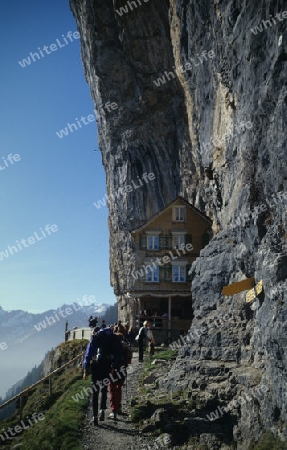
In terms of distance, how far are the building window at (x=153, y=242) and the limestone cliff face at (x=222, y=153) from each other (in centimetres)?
581

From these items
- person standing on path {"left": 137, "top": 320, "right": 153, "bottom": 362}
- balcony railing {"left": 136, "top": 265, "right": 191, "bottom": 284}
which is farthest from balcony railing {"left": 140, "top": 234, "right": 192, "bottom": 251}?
person standing on path {"left": 137, "top": 320, "right": 153, "bottom": 362}

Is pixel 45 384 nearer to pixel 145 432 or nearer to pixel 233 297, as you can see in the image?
pixel 233 297

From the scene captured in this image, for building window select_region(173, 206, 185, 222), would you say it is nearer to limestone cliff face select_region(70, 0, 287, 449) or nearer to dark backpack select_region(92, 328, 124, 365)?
limestone cliff face select_region(70, 0, 287, 449)

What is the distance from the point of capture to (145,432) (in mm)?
10438

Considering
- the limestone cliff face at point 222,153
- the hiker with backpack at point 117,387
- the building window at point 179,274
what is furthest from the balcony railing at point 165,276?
the hiker with backpack at point 117,387

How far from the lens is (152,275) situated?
Answer: 34969 mm

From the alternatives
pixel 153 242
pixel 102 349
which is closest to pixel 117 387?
pixel 102 349

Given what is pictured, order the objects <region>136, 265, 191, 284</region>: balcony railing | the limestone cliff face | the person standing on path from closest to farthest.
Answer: the limestone cliff face → the person standing on path → <region>136, 265, 191, 284</region>: balcony railing

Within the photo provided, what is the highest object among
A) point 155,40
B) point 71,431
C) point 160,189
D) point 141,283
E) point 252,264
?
point 155,40

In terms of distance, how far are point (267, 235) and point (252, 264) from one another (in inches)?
92.6

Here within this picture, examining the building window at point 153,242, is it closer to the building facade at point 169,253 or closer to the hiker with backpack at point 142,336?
the building facade at point 169,253

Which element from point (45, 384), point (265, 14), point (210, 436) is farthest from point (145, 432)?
point (45, 384)

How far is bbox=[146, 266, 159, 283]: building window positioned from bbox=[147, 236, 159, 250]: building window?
1976 millimetres

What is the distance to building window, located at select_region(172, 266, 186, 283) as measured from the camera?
114ft
